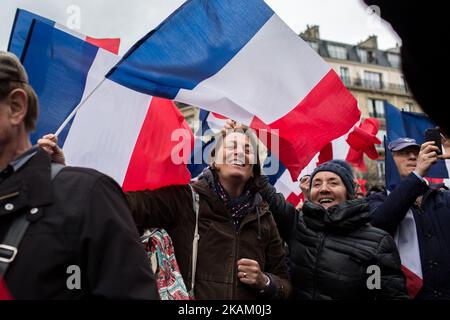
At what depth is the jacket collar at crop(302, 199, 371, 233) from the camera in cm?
307

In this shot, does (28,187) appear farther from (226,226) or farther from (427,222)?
(427,222)

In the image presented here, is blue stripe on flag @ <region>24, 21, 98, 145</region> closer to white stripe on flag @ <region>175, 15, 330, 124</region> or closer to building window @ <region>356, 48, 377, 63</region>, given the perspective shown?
white stripe on flag @ <region>175, 15, 330, 124</region>

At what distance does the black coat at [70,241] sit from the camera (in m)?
1.42

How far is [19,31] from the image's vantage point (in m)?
3.67

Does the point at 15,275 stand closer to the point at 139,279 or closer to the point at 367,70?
the point at 139,279

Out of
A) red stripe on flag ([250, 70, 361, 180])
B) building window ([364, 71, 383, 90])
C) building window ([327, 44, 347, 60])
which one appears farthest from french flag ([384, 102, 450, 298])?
building window ([327, 44, 347, 60])

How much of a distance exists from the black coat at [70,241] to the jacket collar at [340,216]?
174 cm

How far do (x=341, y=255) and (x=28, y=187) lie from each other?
1.97 m

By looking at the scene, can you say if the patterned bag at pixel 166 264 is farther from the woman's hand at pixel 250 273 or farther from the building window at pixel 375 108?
the building window at pixel 375 108

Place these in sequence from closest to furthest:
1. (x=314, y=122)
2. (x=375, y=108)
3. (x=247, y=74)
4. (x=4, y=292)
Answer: (x=4, y=292), (x=247, y=74), (x=314, y=122), (x=375, y=108)

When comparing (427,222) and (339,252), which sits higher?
(427,222)

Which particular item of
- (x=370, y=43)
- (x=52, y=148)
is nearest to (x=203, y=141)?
(x=52, y=148)

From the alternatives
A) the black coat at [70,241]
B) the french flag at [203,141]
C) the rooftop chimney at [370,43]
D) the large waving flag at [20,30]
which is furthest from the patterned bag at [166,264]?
the rooftop chimney at [370,43]

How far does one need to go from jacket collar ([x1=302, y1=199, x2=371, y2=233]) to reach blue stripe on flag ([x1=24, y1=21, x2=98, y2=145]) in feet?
5.48
